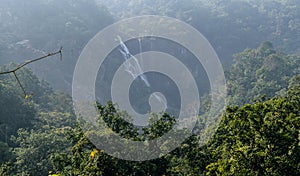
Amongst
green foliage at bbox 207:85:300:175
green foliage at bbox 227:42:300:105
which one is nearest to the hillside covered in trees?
green foliage at bbox 207:85:300:175

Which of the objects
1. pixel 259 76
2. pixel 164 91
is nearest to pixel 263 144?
pixel 259 76

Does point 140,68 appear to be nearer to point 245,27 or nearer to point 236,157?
point 245,27

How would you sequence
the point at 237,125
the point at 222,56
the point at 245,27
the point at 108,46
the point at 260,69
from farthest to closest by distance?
the point at 245,27 < the point at 222,56 < the point at 108,46 < the point at 260,69 < the point at 237,125

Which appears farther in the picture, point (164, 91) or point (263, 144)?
point (164, 91)

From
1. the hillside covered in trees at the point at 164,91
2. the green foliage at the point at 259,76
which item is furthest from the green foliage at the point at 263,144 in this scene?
the green foliage at the point at 259,76

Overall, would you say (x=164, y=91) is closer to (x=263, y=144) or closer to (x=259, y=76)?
(x=259, y=76)

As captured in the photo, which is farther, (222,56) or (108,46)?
(222,56)

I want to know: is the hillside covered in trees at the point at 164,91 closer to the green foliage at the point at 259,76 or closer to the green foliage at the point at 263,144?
the green foliage at the point at 263,144

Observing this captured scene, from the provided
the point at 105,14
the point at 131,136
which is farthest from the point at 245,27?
the point at 131,136
